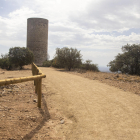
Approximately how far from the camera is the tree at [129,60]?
18.4 m

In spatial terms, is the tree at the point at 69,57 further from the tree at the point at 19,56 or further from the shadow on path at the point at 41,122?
the shadow on path at the point at 41,122

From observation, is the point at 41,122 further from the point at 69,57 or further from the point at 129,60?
the point at 129,60

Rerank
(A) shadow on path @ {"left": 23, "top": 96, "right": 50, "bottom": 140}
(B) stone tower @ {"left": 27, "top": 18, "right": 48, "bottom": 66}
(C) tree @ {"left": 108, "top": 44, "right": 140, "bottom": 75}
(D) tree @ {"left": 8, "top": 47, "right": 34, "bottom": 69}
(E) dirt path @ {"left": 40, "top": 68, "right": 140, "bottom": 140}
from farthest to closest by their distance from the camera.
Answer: (B) stone tower @ {"left": 27, "top": 18, "right": 48, "bottom": 66}, (D) tree @ {"left": 8, "top": 47, "right": 34, "bottom": 69}, (C) tree @ {"left": 108, "top": 44, "right": 140, "bottom": 75}, (E) dirt path @ {"left": 40, "top": 68, "right": 140, "bottom": 140}, (A) shadow on path @ {"left": 23, "top": 96, "right": 50, "bottom": 140}

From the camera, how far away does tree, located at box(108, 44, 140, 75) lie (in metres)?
18.4

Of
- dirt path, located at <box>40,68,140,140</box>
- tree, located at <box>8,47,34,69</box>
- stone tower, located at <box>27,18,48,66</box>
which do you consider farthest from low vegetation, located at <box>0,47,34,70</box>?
dirt path, located at <box>40,68,140,140</box>

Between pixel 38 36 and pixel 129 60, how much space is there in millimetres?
19138

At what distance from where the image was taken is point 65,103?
5141mm

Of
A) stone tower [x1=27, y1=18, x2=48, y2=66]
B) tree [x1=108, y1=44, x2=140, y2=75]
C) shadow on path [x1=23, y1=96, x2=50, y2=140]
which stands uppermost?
stone tower [x1=27, y1=18, x2=48, y2=66]

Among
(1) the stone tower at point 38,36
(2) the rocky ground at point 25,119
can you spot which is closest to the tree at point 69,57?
(1) the stone tower at point 38,36

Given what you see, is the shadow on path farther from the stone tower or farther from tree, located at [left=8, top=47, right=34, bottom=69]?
the stone tower

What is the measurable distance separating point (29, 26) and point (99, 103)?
2889 cm

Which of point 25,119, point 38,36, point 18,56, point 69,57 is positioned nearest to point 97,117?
point 25,119

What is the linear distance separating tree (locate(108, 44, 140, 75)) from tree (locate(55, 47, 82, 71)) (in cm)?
554

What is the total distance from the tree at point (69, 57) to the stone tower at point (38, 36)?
12733 millimetres
